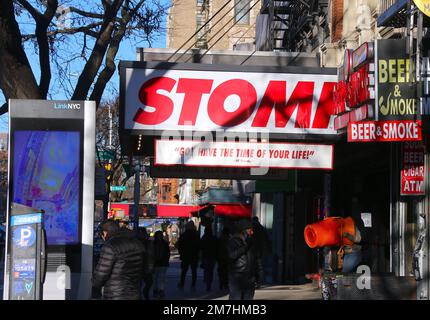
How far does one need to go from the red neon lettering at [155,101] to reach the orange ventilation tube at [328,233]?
132 inches

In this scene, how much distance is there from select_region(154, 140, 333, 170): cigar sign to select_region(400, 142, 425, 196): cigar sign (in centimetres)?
147

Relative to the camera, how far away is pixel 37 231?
10469 millimetres

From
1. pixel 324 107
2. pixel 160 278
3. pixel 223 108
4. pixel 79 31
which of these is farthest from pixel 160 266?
pixel 79 31

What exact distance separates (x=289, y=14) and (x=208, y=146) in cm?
1236

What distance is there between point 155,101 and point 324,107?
309cm

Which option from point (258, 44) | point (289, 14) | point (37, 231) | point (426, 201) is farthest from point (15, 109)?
point (258, 44)

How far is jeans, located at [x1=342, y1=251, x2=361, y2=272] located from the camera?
15539 mm

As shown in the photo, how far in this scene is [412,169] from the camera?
14.2 metres

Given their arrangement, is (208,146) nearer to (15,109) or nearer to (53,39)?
(15,109)

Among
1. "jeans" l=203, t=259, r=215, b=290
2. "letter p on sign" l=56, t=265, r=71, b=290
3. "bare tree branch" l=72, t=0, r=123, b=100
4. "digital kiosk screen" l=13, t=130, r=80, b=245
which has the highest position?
"bare tree branch" l=72, t=0, r=123, b=100

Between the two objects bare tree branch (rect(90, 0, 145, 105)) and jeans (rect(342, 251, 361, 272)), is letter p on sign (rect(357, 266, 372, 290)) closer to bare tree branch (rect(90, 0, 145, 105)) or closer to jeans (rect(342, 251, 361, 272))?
jeans (rect(342, 251, 361, 272))

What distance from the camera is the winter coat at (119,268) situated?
9.52 metres

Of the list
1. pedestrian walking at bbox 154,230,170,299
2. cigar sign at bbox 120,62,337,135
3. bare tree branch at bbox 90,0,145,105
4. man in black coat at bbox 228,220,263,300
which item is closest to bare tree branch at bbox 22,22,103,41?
bare tree branch at bbox 90,0,145,105

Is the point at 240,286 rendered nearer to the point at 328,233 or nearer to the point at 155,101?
the point at 328,233
